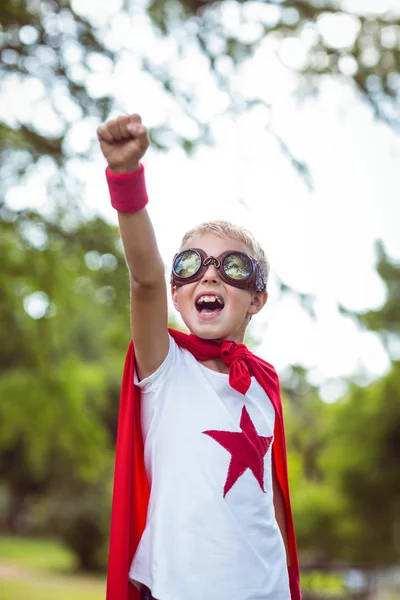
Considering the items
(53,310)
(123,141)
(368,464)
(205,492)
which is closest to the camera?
(123,141)

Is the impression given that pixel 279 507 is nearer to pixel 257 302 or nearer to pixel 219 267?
pixel 257 302

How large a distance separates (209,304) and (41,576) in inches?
793

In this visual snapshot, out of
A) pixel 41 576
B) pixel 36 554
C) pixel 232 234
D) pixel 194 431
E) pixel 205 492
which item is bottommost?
pixel 205 492

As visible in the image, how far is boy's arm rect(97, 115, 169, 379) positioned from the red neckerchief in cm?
10

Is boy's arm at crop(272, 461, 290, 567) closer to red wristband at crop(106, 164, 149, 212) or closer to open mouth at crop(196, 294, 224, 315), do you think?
open mouth at crop(196, 294, 224, 315)

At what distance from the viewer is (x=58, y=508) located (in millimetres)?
19422

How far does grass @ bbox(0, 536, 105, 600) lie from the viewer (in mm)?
15180

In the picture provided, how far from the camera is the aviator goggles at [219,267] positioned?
190 cm

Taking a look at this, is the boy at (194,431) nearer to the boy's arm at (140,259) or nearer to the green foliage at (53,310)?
the boy's arm at (140,259)

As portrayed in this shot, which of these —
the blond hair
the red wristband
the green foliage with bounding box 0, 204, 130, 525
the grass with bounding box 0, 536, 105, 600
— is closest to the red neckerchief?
the blond hair

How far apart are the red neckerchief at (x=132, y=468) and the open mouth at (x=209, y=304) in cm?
9

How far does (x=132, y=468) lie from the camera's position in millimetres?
1842

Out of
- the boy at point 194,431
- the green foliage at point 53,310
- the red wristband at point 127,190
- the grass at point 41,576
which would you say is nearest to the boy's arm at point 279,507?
the boy at point 194,431

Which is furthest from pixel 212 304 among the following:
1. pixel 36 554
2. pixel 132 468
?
pixel 36 554
